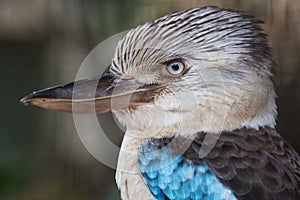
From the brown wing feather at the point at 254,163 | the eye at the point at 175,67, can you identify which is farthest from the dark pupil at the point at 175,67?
the brown wing feather at the point at 254,163

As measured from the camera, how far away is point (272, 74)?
10.8 ft

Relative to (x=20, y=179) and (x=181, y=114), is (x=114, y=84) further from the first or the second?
(x=20, y=179)

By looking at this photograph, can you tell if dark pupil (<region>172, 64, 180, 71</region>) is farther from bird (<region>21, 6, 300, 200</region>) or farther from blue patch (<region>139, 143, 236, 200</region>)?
blue patch (<region>139, 143, 236, 200</region>)

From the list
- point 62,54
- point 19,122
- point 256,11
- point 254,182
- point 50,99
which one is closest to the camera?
point 254,182

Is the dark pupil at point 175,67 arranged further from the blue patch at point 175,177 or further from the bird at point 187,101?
the blue patch at point 175,177

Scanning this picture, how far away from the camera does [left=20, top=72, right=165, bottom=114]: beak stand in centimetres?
314

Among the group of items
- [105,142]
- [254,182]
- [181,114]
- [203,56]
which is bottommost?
[105,142]

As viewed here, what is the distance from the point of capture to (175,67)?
10.5ft

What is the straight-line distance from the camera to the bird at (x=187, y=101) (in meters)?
3.08

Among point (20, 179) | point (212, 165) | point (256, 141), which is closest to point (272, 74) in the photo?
point (256, 141)

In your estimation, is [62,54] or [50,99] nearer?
[50,99]

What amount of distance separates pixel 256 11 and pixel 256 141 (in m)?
1.24

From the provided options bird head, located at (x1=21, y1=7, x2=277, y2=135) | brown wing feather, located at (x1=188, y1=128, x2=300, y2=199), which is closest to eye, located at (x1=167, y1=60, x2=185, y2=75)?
bird head, located at (x1=21, y1=7, x2=277, y2=135)

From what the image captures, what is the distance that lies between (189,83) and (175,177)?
38 cm
